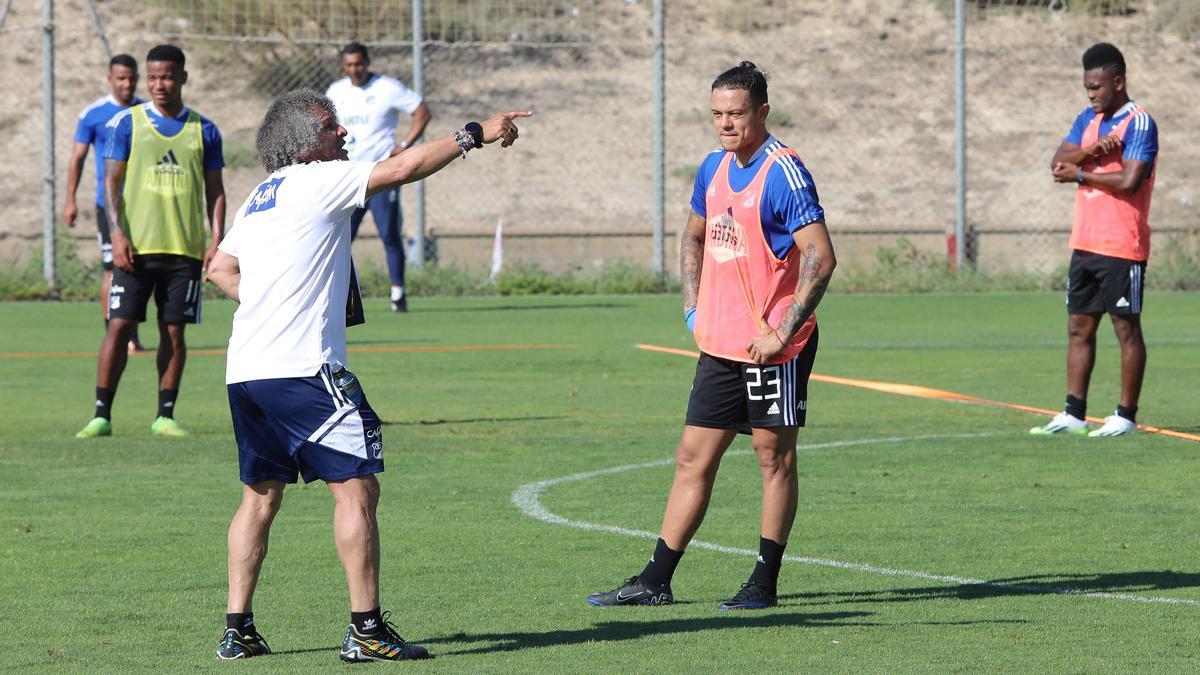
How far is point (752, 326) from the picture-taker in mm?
6973

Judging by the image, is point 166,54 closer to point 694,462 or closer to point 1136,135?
point 694,462

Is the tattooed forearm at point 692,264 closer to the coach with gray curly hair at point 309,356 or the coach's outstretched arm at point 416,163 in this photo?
the coach with gray curly hair at point 309,356

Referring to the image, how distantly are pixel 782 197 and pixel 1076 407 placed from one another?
17.1ft

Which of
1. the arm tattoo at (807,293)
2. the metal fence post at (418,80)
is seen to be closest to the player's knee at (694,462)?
the arm tattoo at (807,293)

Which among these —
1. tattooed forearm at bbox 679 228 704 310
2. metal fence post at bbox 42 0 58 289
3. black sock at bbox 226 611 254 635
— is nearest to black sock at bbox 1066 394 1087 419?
tattooed forearm at bbox 679 228 704 310

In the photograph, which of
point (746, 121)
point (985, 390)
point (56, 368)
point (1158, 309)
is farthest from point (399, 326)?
point (746, 121)

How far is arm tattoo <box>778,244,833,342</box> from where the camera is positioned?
6.81 metres

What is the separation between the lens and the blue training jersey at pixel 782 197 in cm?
685

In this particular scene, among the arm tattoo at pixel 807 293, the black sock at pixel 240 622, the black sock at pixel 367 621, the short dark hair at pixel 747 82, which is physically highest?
the short dark hair at pixel 747 82

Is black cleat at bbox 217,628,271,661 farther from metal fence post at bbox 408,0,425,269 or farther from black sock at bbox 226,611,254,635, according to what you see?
metal fence post at bbox 408,0,425,269

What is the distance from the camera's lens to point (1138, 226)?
11.6 meters

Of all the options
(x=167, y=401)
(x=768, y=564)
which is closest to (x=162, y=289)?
(x=167, y=401)

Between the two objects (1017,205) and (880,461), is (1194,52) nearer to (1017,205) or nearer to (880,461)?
(1017,205)

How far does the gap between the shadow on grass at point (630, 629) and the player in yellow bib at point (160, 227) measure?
5.42m
